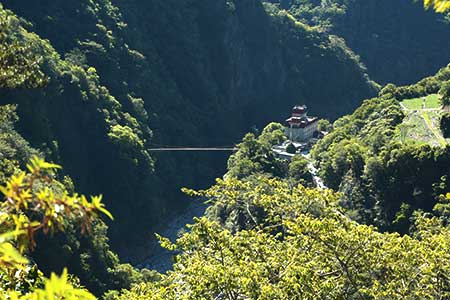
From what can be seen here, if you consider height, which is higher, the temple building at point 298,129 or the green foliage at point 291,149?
the temple building at point 298,129

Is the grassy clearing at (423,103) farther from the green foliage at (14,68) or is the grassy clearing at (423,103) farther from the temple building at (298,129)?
the green foliage at (14,68)

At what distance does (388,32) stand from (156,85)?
59734 millimetres

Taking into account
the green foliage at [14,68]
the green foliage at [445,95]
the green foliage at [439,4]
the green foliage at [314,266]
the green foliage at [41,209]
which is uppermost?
the green foliage at [445,95]

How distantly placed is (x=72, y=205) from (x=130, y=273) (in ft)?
117

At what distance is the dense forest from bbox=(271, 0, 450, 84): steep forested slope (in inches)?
10.2

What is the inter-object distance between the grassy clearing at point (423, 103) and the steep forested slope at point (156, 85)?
21586mm

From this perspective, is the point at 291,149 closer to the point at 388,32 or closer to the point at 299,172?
the point at 299,172

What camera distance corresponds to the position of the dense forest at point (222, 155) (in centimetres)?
1089

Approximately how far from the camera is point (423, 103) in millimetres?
48250

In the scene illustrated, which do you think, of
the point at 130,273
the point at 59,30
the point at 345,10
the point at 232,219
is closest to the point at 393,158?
the point at 232,219

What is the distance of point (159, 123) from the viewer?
66.7 m

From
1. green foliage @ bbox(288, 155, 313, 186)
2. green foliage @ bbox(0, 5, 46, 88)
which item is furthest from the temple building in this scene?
green foliage @ bbox(0, 5, 46, 88)

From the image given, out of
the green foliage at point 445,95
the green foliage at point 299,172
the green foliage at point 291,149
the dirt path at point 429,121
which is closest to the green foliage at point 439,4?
the dirt path at point 429,121

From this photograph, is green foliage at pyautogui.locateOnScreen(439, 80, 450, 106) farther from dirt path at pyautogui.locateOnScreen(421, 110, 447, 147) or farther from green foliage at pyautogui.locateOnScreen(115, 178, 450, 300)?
green foliage at pyautogui.locateOnScreen(115, 178, 450, 300)
